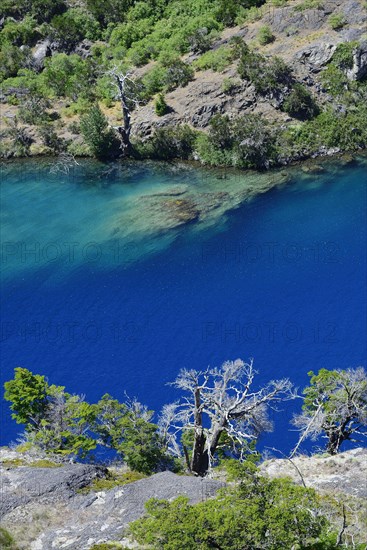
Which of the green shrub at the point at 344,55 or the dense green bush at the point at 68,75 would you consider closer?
the green shrub at the point at 344,55

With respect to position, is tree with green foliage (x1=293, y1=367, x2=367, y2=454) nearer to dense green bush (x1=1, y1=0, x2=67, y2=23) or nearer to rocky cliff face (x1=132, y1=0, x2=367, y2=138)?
rocky cliff face (x1=132, y1=0, x2=367, y2=138)

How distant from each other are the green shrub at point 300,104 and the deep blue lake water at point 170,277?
25.7ft

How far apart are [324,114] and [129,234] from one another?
27293 mm

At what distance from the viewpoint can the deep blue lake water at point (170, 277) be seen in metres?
48.6

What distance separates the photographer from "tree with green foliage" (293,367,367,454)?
3775cm

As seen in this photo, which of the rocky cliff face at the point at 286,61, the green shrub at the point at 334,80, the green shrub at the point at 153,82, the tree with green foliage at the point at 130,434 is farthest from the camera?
the green shrub at the point at 153,82

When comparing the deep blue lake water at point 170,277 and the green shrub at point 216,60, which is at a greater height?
the green shrub at point 216,60

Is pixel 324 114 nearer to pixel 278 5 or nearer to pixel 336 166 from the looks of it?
pixel 336 166

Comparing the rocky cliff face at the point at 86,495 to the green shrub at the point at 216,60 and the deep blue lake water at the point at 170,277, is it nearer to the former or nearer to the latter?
the deep blue lake water at the point at 170,277

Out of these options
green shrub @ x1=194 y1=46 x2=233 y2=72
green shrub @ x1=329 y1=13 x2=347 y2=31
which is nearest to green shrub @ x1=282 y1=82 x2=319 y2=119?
green shrub @ x1=194 y1=46 x2=233 y2=72

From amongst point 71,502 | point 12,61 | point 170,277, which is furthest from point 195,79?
point 71,502

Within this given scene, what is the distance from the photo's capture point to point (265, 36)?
3263 inches

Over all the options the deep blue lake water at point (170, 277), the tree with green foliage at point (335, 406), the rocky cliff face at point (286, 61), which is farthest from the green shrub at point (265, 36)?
the tree with green foliage at point (335, 406)

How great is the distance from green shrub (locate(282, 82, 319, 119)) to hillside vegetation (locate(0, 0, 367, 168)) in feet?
0.45
